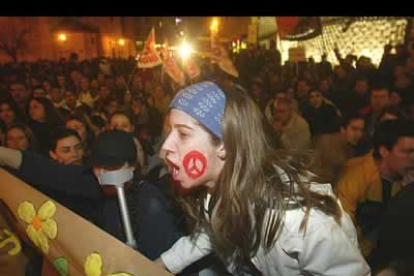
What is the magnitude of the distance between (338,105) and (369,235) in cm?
389

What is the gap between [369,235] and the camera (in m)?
3.03

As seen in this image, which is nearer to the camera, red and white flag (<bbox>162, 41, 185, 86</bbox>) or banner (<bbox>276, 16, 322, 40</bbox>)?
red and white flag (<bbox>162, 41, 185, 86</bbox>)

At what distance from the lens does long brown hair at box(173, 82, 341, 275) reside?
1826 mm

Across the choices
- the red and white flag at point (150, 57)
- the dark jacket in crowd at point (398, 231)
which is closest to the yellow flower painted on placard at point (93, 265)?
the dark jacket in crowd at point (398, 231)

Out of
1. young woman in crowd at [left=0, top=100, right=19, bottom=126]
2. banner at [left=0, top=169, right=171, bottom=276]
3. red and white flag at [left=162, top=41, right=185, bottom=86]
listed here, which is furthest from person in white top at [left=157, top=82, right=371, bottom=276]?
red and white flag at [left=162, top=41, right=185, bottom=86]

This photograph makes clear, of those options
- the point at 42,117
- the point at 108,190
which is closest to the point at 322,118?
the point at 42,117

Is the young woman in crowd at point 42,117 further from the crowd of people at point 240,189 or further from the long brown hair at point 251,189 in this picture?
the long brown hair at point 251,189

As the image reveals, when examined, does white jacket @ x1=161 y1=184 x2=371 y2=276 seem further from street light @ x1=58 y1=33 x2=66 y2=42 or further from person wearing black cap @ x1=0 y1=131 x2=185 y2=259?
street light @ x1=58 y1=33 x2=66 y2=42

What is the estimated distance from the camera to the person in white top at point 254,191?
1.78m

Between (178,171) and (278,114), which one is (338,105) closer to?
(278,114)

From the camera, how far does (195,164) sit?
1.87 m

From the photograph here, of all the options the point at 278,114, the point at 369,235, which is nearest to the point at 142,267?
the point at 369,235

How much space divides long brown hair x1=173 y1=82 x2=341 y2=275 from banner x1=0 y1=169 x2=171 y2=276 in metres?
0.34

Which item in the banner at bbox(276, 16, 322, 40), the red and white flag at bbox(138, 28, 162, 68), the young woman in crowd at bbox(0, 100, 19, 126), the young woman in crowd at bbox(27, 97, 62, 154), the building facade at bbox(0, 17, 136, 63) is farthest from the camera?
the building facade at bbox(0, 17, 136, 63)
